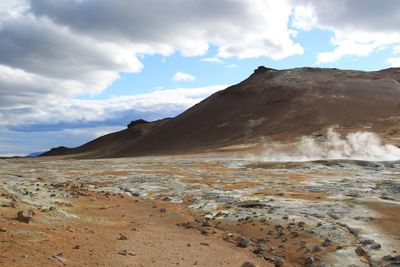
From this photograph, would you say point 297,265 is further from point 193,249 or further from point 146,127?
point 146,127

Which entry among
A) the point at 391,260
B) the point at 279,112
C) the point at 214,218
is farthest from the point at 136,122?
the point at 391,260

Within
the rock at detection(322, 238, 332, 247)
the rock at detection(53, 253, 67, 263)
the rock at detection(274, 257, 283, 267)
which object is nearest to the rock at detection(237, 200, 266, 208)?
the rock at detection(322, 238, 332, 247)

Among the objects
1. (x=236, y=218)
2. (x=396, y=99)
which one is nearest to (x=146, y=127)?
(x=396, y=99)

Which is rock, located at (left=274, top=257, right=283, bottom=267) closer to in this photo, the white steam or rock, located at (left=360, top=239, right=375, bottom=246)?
rock, located at (left=360, top=239, right=375, bottom=246)

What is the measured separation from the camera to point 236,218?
15.5 m

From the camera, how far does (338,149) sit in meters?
52.9

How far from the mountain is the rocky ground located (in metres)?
43.0

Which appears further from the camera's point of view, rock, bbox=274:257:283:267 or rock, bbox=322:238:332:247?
rock, bbox=322:238:332:247

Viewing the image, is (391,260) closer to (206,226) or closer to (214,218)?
(206,226)

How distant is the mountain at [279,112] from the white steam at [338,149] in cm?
408

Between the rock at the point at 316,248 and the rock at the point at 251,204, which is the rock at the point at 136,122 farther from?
the rock at the point at 316,248

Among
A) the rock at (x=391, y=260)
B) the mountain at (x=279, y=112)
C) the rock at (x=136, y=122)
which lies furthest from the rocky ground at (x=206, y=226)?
the rock at (x=136, y=122)

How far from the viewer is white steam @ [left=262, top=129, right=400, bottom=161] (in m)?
44.6

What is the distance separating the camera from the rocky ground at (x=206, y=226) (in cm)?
1093
